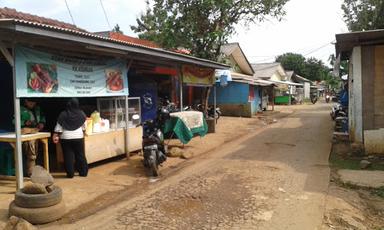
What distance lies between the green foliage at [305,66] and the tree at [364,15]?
158 ft

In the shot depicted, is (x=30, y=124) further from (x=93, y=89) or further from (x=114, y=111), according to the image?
(x=114, y=111)

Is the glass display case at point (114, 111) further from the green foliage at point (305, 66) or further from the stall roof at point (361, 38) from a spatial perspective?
the green foliage at point (305, 66)

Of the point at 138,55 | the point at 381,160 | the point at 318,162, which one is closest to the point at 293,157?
the point at 318,162

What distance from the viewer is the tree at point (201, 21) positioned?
19516 millimetres

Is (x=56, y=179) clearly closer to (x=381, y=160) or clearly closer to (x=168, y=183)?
(x=168, y=183)

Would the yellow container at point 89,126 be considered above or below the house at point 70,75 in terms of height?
below

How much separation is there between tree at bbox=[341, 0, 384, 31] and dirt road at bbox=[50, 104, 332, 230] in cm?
1546

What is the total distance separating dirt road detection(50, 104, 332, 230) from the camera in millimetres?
5484

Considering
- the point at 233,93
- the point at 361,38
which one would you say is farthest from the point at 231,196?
the point at 233,93

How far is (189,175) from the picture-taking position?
8.48 meters

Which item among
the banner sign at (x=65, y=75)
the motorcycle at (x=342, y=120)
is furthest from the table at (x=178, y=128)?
the motorcycle at (x=342, y=120)

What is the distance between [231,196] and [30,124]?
4453mm

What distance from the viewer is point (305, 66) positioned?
252 ft

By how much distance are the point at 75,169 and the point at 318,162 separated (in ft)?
19.3
